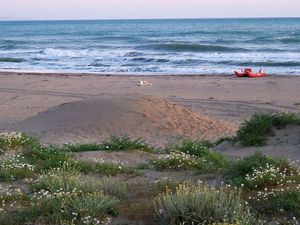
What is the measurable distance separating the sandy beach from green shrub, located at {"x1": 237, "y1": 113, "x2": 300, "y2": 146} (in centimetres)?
203

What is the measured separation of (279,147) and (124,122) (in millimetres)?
4150

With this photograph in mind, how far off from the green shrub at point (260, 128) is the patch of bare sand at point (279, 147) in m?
0.09

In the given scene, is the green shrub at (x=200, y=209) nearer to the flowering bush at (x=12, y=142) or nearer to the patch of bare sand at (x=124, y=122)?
the flowering bush at (x=12, y=142)

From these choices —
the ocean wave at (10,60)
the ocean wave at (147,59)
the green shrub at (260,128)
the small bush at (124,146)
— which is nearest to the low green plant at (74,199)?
the small bush at (124,146)

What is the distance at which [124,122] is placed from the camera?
491 inches

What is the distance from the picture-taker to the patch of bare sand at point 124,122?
11.9 meters

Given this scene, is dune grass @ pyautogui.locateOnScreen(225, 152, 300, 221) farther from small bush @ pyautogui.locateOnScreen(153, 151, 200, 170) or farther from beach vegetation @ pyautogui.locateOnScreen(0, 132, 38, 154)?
beach vegetation @ pyautogui.locateOnScreen(0, 132, 38, 154)

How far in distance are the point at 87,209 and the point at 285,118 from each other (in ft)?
17.3

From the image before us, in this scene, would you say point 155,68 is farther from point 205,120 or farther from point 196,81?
point 205,120

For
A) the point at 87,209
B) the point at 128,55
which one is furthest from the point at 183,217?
the point at 128,55

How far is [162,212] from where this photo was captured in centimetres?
505

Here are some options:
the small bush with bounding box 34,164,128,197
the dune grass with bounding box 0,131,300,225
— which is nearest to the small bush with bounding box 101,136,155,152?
the dune grass with bounding box 0,131,300,225

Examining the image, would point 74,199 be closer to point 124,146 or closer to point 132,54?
point 124,146

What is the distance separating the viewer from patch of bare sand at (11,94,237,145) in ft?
39.1
